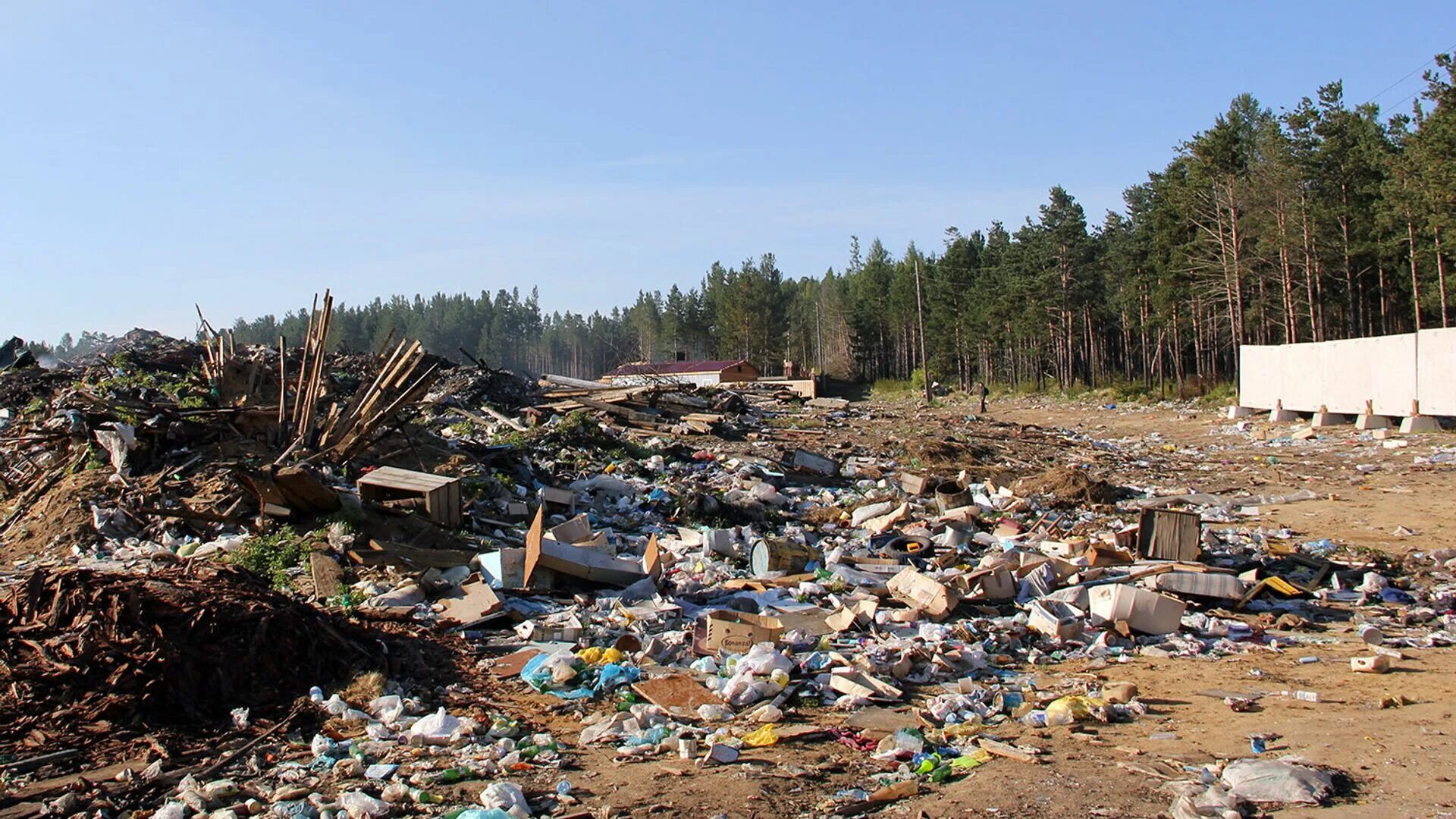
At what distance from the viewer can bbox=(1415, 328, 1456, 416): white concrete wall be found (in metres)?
17.7

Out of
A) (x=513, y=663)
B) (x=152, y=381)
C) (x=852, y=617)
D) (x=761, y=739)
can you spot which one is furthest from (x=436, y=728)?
(x=152, y=381)

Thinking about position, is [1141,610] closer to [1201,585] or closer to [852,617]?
[1201,585]

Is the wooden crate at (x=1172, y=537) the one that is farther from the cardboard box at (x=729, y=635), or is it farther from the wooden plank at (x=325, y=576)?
the wooden plank at (x=325, y=576)

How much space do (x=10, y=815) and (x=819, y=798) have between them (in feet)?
10.9

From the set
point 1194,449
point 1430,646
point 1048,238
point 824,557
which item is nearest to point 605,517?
point 824,557

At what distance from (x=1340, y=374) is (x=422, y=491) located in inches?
774

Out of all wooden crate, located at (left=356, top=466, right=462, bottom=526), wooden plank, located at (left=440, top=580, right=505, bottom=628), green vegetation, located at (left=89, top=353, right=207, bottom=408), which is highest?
green vegetation, located at (left=89, top=353, right=207, bottom=408)

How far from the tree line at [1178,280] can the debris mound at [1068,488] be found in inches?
357

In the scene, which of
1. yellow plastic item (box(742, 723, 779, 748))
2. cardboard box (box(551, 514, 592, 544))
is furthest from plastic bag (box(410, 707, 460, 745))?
cardboard box (box(551, 514, 592, 544))

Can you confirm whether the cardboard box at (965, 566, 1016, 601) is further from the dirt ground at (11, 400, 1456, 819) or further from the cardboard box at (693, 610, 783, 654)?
the cardboard box at (693, 610, 783, 654)

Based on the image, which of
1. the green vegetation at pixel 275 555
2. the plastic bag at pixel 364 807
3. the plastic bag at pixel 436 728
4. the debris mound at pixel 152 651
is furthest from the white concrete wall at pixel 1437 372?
the plastic bag at pixel 364 807

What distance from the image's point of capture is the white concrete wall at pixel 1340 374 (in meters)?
18.8

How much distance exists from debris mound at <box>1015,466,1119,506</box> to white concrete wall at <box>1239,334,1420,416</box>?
383 inches

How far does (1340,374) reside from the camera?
68.4 ft
